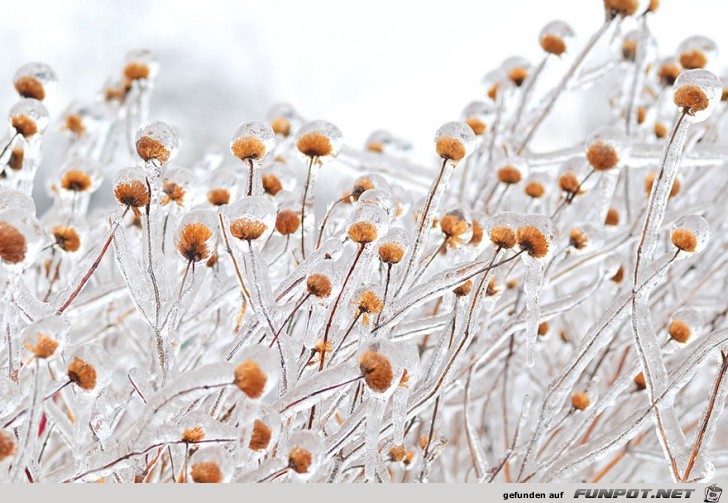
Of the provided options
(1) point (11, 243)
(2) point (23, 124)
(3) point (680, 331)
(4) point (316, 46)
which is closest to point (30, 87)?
(2) point (23, 124)

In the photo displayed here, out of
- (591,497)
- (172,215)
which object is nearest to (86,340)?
(172,215)

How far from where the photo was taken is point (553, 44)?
0.38 metres

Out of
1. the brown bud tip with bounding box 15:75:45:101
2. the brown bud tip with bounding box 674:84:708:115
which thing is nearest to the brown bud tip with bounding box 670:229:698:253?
the brown bud tip with bounding box 674:84:708:115

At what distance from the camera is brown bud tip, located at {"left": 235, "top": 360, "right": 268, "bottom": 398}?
20cm

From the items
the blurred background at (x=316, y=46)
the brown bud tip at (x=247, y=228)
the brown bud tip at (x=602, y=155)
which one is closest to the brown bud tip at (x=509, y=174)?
the brown bud tip at (x=602, y=155)

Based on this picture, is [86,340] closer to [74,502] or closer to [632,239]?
[74,502]

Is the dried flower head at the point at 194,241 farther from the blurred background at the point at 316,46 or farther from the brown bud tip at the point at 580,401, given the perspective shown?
the blurred background at the point at 316,46

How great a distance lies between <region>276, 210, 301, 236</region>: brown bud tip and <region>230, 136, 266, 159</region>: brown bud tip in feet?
0.15

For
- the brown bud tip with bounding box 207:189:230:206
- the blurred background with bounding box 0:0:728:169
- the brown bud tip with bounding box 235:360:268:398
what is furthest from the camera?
the blurred background with bounding box 0:0:728:169

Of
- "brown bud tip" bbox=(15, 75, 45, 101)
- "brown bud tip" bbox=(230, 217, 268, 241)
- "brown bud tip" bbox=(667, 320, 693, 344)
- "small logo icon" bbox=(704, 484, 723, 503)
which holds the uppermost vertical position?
"brown bud tip" bbox=(15, 75, 45, 101)

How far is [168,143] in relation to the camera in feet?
0.80

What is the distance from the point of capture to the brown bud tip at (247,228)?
0.23 m

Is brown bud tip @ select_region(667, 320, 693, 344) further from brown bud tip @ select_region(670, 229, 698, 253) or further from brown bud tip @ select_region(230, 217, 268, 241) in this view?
brown bud tip @ select_region(230, 217, 268, 241)

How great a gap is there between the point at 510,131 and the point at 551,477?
18cm
